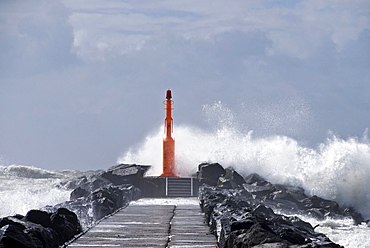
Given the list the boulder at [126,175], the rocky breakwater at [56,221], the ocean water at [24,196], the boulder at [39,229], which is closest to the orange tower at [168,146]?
the boulder at [126,175]

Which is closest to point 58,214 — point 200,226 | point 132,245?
point 132,245

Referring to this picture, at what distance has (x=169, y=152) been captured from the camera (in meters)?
20.0

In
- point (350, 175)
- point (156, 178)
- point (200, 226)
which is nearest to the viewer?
point (200, 226)

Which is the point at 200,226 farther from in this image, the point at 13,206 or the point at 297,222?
the point at 13,206

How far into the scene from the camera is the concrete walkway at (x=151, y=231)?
7433 mm

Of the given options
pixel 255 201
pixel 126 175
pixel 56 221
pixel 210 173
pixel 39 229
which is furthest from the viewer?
pixel 210 173

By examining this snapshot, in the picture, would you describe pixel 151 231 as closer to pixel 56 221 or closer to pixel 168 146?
pixel 56 221

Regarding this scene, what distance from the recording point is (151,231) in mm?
8680

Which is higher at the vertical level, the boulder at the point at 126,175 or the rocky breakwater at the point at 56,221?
the boulder at the point at 126,175

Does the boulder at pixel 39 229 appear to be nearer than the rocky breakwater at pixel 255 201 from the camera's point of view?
Yes

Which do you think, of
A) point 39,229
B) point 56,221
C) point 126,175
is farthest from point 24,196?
point 39,229

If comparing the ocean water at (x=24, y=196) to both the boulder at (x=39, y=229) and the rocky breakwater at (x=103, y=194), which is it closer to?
the rocky breakwater at (x=103, y=194)

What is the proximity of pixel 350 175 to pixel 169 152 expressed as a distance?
8.56 m

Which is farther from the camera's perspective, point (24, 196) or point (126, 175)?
point (24, 196)
